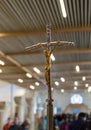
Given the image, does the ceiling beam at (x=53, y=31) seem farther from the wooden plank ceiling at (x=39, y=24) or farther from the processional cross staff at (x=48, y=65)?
the processional cross staff at (x=48, y=65)

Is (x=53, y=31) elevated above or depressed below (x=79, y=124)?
above

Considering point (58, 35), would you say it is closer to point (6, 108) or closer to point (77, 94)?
point (6, 108)

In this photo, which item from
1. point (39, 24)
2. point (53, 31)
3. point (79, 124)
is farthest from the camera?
point (79, 124)

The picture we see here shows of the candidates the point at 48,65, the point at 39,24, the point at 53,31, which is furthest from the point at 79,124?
the point at 48,65

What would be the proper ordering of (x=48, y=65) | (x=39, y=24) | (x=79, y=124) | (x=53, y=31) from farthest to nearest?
(x=79, y=124), (x=53, y=31), (x=39, y=24), (x=48, y=65)

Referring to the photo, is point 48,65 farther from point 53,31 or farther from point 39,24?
point 53,31

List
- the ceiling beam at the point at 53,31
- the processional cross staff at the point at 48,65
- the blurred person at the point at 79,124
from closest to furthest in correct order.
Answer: the processional cross staff at the point at 48,65 < the ceiling beam at the point at 53,31 < the blurred person at the point at 79,124

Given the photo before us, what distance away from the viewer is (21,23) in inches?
389

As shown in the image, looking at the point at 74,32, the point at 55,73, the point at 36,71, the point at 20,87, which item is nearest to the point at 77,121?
the point at 74,32

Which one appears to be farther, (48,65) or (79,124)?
(79,124)

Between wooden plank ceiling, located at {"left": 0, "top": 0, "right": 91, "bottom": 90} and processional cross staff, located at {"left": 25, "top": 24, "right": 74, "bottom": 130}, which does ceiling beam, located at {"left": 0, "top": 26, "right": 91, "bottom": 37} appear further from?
processional cross staff, located at {"left": 25, "top": 24, "right": 74, "bottom": 130}

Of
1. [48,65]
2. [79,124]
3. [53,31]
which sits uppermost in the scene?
[53,31]

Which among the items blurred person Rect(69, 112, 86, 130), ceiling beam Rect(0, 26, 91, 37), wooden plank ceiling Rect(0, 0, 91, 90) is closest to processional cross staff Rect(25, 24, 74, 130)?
wooden plank ceiling Rect(0, 0, 91, 90)

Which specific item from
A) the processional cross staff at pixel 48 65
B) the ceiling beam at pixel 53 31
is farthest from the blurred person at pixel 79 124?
the processional cross staff at pixel 48 65
